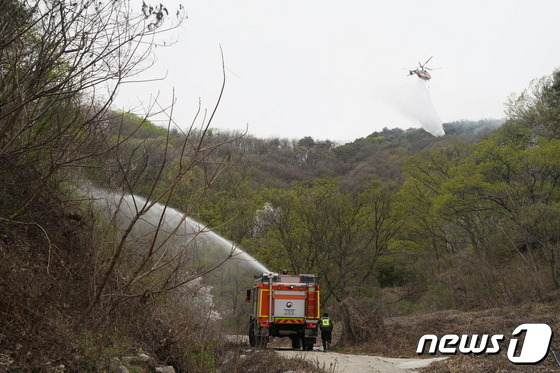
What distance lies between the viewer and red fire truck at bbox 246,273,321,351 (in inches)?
771

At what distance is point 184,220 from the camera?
8906 millimetres

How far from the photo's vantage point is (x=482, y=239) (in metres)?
33.6

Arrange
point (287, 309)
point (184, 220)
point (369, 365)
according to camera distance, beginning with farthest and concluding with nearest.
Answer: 1. point (287, 309)
2. point (369, 365)
3. point (184, 220)

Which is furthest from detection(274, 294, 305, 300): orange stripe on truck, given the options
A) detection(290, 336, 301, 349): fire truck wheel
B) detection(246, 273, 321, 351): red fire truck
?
detection(290, 336, 301, 349): fire truck wheel

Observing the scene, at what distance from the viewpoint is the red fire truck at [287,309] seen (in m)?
19.6

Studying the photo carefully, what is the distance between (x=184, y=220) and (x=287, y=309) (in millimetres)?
11643

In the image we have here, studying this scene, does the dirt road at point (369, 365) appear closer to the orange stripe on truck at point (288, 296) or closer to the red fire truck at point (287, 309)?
the red fire truck at point (287, 309)

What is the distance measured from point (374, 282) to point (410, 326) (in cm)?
1459

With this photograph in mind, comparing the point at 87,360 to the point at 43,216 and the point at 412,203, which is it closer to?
the point at 43,216

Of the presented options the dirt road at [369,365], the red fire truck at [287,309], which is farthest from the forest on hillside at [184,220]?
the dirt road at [369,365]

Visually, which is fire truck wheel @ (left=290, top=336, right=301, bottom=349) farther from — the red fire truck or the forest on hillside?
the forest on hillside

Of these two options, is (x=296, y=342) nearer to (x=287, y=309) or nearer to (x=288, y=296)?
(x=287, y=309)

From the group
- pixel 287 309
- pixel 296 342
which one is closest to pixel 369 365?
pixel 287 309

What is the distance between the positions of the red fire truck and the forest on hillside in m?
1.13
